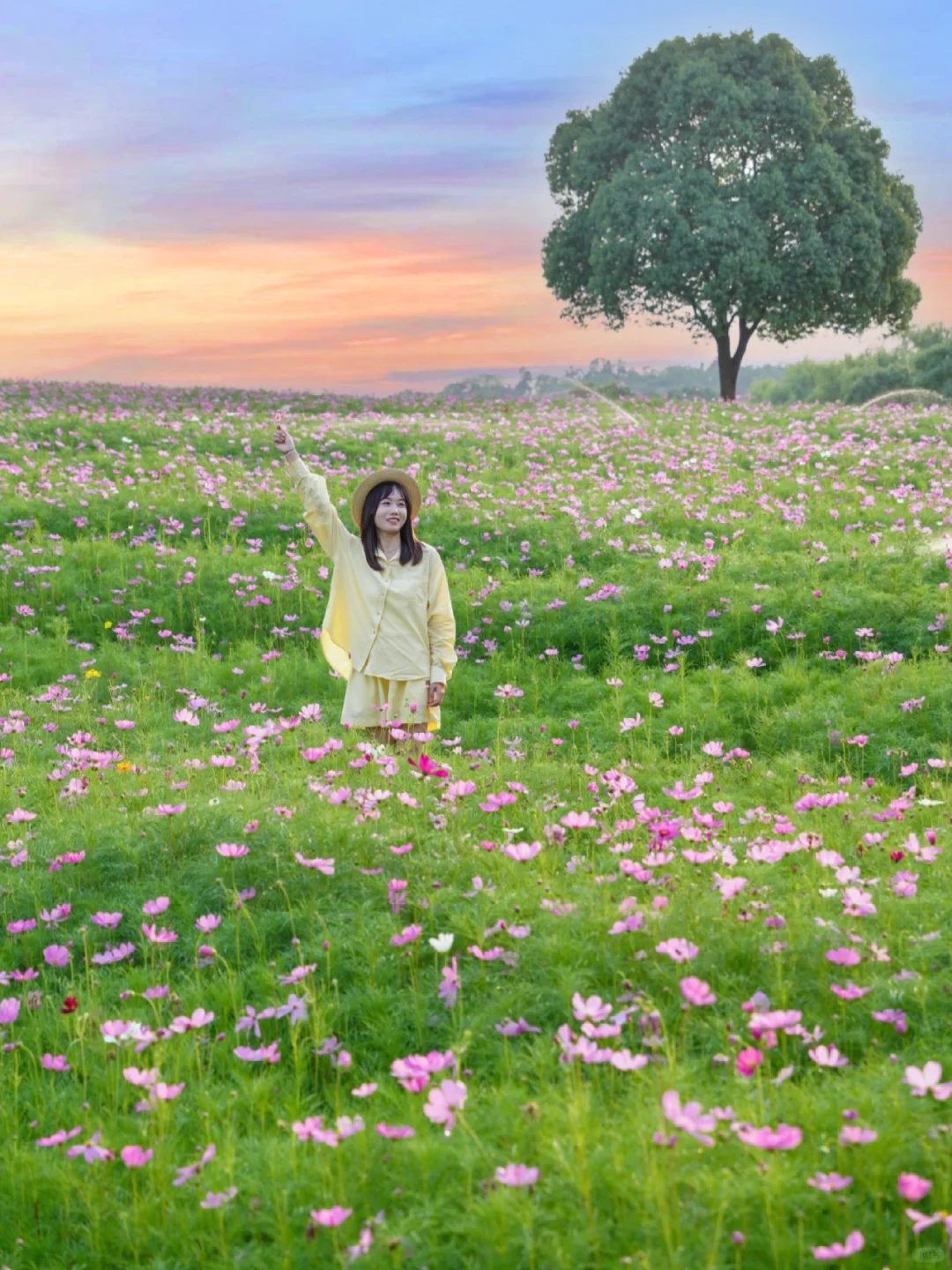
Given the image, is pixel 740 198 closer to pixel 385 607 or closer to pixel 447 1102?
pixel 385 607

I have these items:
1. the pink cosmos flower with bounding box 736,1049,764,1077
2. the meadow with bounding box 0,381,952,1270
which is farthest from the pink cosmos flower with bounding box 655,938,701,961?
the pink cosmos flower with bounding box 736,1049,764,1077

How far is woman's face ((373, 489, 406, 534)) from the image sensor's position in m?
6.88

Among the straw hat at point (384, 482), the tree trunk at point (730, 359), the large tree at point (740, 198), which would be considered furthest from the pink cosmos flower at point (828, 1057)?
the tree trunk at point (730, 359)

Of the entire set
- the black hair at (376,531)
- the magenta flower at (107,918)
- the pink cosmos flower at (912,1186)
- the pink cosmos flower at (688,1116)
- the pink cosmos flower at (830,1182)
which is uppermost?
the black hair at (376,531)

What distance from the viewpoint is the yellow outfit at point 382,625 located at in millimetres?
6961

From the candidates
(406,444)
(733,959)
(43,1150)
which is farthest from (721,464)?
(43,1150)

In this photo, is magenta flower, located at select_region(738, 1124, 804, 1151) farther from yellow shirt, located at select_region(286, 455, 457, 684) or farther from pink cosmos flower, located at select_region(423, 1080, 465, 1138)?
yellow shirt, located at select_region(286, 455, 457, 684)

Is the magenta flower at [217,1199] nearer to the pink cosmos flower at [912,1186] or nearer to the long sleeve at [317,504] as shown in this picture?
the pink cosmos flower at [912,1186]

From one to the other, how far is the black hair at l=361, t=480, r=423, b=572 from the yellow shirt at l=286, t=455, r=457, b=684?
4 cm

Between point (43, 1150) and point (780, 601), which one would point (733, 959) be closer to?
point (43, 1150)

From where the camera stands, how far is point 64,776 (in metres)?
6.83

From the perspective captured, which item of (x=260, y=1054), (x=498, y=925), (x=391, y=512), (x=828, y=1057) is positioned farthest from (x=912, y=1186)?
(x=391, y=512)

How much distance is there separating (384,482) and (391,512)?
199 millimetres

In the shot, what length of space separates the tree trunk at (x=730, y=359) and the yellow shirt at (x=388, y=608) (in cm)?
2935
